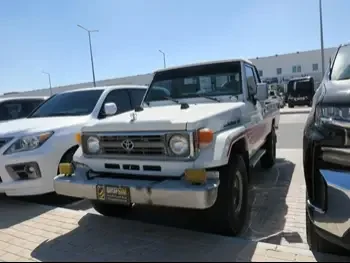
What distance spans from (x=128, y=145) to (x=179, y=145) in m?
0.59

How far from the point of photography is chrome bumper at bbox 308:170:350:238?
2.65 m

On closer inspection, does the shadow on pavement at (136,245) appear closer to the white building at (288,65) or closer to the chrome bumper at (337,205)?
the chrome bumper at (337,205)

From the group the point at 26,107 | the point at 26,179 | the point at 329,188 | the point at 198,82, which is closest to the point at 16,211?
the point at 26,179

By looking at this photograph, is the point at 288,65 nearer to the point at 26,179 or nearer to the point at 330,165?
the point at 26,179

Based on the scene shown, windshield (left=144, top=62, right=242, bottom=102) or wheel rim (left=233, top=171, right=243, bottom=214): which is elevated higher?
windshield (left=144, top=62, right=242, bottom=102)

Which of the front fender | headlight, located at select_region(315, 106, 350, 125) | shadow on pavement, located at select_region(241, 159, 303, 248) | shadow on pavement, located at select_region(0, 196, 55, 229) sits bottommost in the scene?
shadow on pavement, located at select_region(241, 159, 303, 248)

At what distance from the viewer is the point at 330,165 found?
275cm

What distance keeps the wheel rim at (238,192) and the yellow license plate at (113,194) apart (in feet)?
3.80

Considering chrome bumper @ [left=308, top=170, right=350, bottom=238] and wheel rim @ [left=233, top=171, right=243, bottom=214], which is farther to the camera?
wheel rim @ [left=233, top=171, right=243, bottom=214]

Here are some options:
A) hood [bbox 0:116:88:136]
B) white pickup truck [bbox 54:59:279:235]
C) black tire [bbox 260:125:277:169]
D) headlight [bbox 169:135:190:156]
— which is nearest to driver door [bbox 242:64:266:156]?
white pickup truck [bbox 54:59:279:235]

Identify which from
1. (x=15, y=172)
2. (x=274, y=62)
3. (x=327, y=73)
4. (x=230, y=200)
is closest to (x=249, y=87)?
(x=327, y=73)

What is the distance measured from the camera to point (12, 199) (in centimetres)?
540

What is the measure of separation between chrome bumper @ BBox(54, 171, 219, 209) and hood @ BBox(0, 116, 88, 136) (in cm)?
167

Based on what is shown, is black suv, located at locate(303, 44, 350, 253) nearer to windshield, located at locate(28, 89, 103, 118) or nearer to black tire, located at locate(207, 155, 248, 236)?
black tire, located at locate(207, 155, 248, 236)
